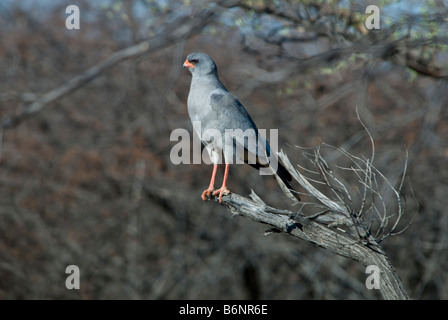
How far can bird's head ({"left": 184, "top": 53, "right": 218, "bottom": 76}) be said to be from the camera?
4363 millimetres

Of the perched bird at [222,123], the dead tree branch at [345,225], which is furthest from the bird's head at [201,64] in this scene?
the dead tree branch at [345,225]

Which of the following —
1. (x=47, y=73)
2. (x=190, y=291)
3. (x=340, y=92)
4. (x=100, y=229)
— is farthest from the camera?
(x=47, y=73)

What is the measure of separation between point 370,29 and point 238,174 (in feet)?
13.1

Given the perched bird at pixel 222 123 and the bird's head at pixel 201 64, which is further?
the bird's head at pixel 201 64

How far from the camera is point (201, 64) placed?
4406mm

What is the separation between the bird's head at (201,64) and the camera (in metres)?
4.36

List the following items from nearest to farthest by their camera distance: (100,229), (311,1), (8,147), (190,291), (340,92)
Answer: (340,92) → (311,1) → (190,291) → (100,229) → (8,147)

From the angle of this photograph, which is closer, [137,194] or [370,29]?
[370,29]

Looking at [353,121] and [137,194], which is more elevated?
[353,121]

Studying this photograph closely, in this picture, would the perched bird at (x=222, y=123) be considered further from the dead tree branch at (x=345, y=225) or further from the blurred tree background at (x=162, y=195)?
the blurred tree background at (x=162, y=195)

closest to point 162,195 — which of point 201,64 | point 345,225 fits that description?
point 201,64

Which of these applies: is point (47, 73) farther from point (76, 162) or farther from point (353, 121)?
point (353, 121)

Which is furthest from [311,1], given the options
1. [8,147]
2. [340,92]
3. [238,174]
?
[8,147]

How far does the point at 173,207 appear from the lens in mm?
9594
